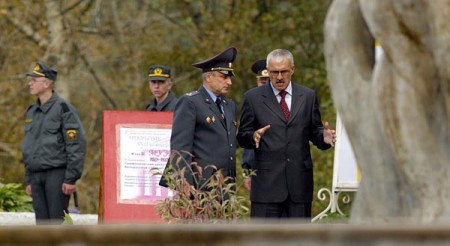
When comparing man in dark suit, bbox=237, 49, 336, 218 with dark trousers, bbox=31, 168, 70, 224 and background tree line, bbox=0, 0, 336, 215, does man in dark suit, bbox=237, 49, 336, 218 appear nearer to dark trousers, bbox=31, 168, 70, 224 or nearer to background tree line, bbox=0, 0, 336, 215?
dark trousers, bbox=31, 168, 70, 224

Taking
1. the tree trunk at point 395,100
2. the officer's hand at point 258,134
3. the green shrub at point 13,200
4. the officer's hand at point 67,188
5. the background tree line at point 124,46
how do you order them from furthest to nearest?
1. the background tree line at point 124,46
2. the green shrub at point 13,200
3. the officer's hand at point 67,188
4. the officer's hand at point 258,134
5. the tree trunk at point 395,100

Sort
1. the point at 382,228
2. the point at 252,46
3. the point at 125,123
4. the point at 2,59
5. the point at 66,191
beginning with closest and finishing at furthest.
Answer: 1. the point at 382,228
2. the point at 125,123
3. the point at 66,191
4. the point at 252,46
5. the point at 2,59

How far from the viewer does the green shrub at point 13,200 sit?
627 inches

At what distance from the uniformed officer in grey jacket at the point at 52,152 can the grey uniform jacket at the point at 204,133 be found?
3453 mm

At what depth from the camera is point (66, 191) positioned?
44.3 ft

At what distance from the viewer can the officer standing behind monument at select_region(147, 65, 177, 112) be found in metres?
13.1

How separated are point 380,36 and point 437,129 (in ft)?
1.24

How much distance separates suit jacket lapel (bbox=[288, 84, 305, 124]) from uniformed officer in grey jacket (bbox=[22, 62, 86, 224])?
144 inches

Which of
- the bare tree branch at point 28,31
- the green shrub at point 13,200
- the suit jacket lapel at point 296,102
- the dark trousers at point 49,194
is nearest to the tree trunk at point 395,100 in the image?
the suit jacket lapel at point 296,102

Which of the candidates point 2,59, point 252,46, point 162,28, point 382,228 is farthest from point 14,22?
point 382,228

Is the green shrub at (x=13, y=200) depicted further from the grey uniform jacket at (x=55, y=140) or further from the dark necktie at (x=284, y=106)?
the dark necktie at (x=284, y=106)

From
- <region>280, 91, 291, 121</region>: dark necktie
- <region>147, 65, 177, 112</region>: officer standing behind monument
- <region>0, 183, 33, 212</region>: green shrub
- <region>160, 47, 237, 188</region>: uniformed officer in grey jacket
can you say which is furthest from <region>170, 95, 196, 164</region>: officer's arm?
<region>0, 183, 33, 212</region>: green shrub

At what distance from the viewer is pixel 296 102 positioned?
1029 cm

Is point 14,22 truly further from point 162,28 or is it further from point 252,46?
point 252,46
